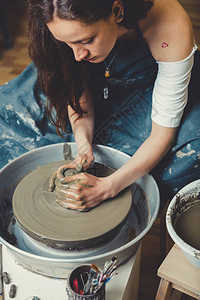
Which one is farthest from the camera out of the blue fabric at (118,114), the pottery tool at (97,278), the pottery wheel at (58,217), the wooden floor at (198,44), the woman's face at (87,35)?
the wooden floor at (198,44)

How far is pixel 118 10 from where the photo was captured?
124 centimetres

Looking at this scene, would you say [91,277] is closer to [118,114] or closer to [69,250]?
[69,250]

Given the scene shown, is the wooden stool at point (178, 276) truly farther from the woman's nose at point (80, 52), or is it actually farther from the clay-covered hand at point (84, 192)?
the woman's nose at point (80, 52)

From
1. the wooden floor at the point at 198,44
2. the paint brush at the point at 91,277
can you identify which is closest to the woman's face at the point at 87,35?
the paint brush at the point at 91,277

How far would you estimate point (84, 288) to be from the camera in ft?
3.49

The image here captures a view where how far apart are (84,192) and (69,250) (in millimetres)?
239

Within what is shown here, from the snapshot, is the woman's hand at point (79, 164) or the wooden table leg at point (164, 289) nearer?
the wooden table leg at point (164, 289)

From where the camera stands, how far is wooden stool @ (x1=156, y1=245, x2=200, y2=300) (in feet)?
3.50

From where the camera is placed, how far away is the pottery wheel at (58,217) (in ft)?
4.14

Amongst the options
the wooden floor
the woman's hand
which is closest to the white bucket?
the woman's hand

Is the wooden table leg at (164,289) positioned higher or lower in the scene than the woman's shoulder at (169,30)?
lower

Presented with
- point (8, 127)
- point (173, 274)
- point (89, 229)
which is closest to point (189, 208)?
point (173, 274)

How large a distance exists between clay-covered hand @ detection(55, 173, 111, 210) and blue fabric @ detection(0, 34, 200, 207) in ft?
1.21

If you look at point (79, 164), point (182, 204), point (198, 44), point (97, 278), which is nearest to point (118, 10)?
point (79, 164)
